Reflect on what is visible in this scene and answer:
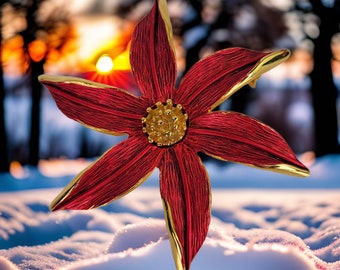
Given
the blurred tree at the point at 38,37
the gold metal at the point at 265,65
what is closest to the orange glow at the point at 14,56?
the blurred tree at the point at 38,37

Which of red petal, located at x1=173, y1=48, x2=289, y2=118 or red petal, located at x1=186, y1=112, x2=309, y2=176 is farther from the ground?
red petal, located at x1=173, y1=48, x2=289, y2=118

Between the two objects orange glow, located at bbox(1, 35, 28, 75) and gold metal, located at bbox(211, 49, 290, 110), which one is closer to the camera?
gold metal, located at bbox(211, 49, 290, 110)

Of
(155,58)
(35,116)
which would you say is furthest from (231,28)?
(35,116)

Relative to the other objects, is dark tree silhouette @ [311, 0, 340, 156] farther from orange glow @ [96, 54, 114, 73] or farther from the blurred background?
orange glow @ [96, 54, 114, 73]

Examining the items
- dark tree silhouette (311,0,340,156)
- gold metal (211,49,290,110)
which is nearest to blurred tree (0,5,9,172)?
gold metal (211,49,290,110)

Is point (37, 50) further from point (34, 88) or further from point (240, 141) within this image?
point (240, 141)

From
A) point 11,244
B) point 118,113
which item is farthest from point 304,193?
point 11,244

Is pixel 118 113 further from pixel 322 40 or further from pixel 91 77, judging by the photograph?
pixel 322 40
